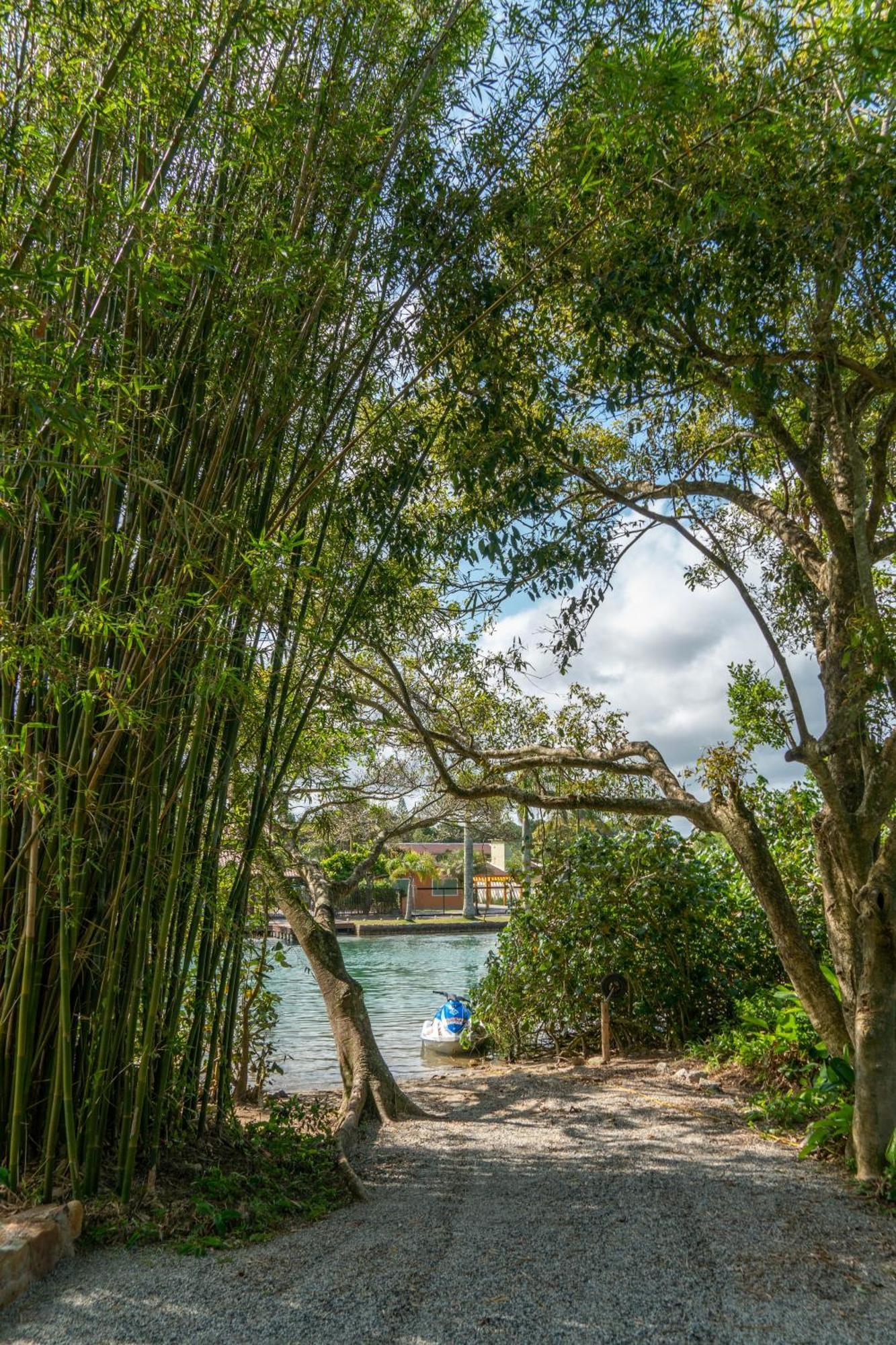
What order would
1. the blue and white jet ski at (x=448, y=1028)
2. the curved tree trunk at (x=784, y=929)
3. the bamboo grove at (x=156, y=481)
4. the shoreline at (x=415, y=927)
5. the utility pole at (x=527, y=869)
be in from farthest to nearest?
the shoreline at (x=415, y=927), the blue and white jet ski at (x=448, y=1028), the utility pole at (x=527, y=869), the curved tree trunk at (x=784, y=929), the bamboo grove at (x=156, y=481)

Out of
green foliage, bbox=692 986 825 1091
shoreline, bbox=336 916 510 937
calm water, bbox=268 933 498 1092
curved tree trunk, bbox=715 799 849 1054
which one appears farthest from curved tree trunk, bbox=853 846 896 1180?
shoreline, bbox=336 916 510 937

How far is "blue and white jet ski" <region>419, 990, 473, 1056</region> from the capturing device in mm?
8680

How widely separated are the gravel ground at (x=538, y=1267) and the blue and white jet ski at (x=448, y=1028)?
4.52 meters

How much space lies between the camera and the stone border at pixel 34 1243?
7.88 feet

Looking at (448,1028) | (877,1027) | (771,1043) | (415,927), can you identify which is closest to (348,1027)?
(771,1043)

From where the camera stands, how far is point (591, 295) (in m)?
3.68

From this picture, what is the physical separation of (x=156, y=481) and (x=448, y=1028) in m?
7.10

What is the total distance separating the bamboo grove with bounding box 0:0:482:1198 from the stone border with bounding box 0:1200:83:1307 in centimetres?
14

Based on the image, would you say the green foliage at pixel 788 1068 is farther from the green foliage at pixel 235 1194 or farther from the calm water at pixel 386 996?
the calm water at pixel 386 996

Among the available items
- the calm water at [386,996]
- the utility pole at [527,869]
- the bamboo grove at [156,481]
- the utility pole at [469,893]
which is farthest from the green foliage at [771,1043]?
the utility pole at [469,893]

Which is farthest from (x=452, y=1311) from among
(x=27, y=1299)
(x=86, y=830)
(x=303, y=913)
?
(x=303, y=913)

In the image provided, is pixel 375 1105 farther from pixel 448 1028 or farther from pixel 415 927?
pixel 415 927

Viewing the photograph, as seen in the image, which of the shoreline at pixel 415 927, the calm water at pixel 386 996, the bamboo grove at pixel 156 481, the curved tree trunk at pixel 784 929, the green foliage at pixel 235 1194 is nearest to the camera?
the bamboo grove at pixel 156 481

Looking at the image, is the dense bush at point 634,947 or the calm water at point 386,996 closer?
the dense bush at point 634,947
